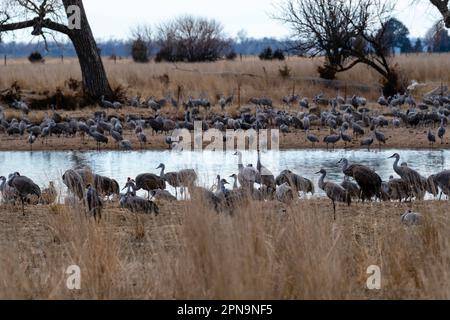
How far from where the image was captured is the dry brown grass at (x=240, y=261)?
5.57 meters

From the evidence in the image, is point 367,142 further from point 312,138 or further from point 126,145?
point 126,145

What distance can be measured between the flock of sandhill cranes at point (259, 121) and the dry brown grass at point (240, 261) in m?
11.4

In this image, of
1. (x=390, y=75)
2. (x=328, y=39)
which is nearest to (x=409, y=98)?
(x=390, y=75)

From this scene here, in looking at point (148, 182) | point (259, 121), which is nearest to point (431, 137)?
point (259, 121)

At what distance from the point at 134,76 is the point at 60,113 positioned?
6953 mm

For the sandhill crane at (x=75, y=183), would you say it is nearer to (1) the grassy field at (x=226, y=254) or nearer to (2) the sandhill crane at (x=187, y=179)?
(1) the grassy field at (x=226, y=254)

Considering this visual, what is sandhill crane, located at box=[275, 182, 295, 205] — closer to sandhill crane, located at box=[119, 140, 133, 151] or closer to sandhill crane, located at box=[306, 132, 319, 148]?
sandhill crane, located at box=[119, 140, 133, 151]

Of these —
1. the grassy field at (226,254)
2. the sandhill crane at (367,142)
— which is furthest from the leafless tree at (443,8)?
the grassy field at (226,254)

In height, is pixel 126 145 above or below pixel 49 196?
below

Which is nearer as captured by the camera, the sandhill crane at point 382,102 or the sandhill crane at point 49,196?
the sandhill crane at point 49,196

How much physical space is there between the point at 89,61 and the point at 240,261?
852 inches

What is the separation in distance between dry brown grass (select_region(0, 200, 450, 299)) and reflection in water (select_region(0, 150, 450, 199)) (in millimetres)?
5975

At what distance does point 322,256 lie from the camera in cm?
595

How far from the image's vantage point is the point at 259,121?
2086 centimetres
